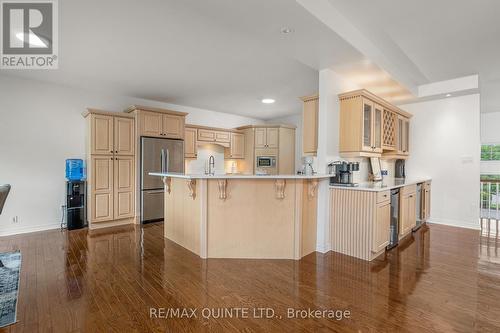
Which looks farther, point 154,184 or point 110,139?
point 154,184

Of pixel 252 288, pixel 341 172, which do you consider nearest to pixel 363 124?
pixel 341 172

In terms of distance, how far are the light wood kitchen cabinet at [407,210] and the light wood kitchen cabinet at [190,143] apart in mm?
Answer: 4414

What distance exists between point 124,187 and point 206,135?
237 centimetres

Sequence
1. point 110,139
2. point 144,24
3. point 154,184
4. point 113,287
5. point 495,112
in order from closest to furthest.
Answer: point 113,287 < point 144,24 < point 110,139 < point 154,184 < point 495,112

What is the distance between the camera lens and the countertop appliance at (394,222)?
359 cm

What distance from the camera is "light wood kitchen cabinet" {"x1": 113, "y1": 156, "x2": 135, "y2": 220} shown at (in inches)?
189

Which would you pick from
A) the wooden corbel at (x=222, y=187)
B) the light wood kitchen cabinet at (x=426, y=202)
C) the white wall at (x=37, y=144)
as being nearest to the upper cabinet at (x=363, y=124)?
the light wood kitchen cabinet at (x=426, y=202)

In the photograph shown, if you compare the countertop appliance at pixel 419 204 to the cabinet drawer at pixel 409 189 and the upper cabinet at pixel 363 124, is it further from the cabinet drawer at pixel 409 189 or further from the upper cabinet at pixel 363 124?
the upper cabinet at pixel 363 124

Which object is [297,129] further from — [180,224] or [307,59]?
[180,224]

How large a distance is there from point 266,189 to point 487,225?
468 cm

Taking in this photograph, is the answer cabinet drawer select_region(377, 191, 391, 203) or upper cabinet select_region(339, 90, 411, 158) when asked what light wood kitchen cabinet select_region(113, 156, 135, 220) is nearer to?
upper cabinet select_region(339, 90, 411, 158)

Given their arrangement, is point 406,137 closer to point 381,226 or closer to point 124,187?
point 381,226

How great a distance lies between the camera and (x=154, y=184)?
5.14 m

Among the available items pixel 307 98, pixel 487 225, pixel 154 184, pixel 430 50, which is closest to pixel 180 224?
pixel 154 184
